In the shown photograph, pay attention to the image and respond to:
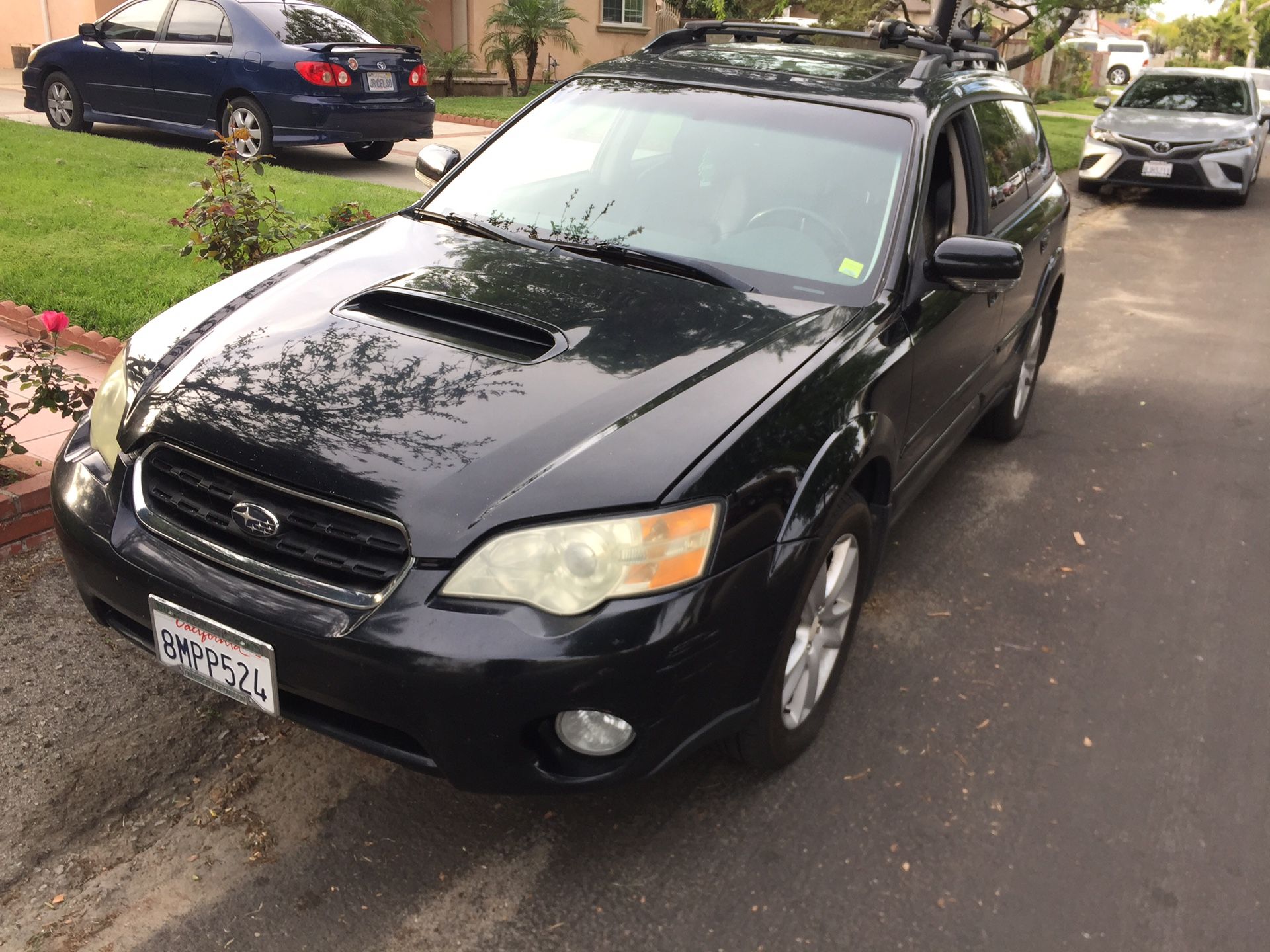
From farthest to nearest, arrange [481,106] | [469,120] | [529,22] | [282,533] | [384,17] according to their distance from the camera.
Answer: [529,22], [481,106], [384,17], [469,120], [282,533]

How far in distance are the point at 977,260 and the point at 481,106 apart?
1508 centimetres

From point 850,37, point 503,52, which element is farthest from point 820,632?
point 503,52

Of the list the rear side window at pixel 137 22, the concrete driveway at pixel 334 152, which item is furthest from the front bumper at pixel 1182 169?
the rear side window at pixel 137 22

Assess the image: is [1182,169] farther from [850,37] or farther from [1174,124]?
[850,37]

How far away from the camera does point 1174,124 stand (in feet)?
43.2

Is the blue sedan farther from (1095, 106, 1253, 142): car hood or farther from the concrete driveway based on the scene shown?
(1095, 106, 1253, 142): car hood

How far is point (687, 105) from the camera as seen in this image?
377 cm

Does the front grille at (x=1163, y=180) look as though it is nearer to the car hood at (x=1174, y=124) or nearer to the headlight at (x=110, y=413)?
the car hood at (x=1174, y=124)

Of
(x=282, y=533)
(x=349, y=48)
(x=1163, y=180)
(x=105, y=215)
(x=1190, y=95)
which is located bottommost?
(x=1163, y=180)

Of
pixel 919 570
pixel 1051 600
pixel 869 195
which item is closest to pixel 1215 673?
pixel 1051 600

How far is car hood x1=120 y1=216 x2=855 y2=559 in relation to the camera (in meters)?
2.27

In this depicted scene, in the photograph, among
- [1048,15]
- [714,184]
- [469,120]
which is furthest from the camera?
[1048,15]

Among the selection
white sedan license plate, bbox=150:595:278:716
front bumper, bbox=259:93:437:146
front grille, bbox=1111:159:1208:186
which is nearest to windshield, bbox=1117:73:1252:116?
front grille, bbox=1111:159:1208:186

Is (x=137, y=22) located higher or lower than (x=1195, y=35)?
lower
